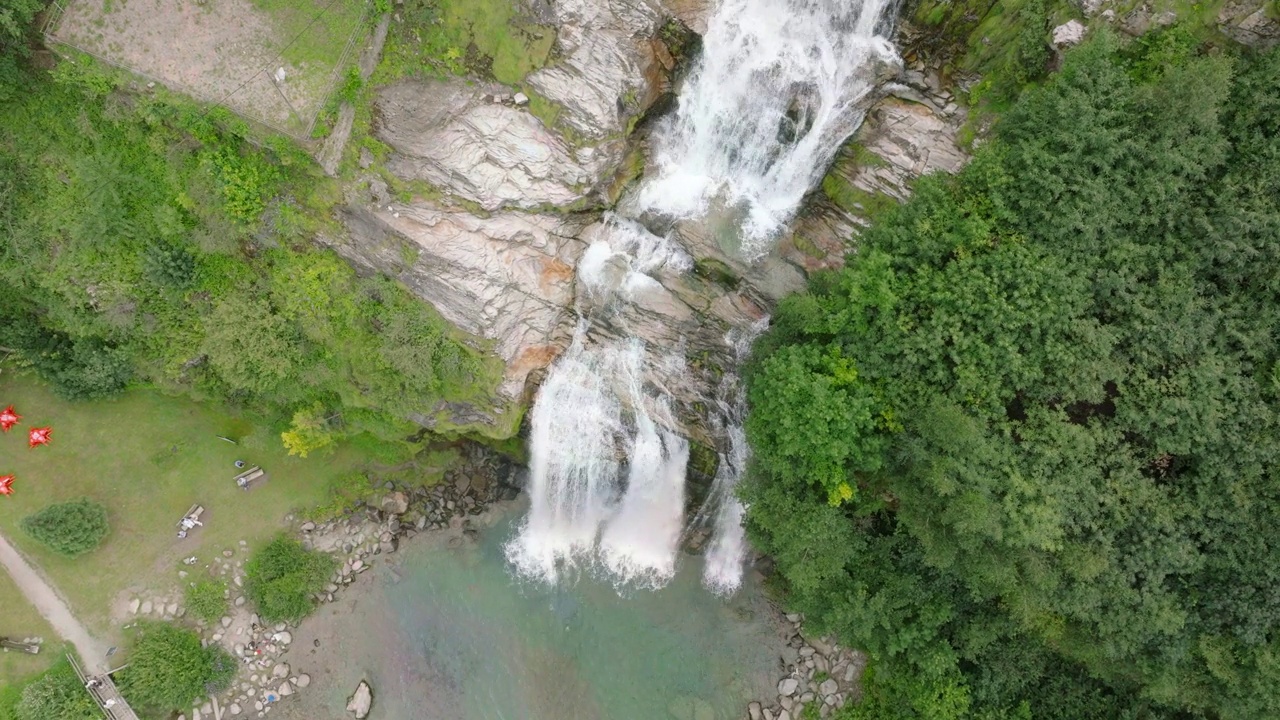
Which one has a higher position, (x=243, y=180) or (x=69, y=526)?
(x=243, y=180)

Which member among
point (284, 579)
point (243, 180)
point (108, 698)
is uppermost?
point (243, 180)

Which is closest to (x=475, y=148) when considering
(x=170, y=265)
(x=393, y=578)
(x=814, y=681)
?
(x=170, y=265)

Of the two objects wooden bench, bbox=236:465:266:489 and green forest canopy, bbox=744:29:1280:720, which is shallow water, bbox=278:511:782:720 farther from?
green forest canopy, bbox=744:29:1280:720

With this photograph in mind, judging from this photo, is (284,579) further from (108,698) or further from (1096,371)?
(1096,371)

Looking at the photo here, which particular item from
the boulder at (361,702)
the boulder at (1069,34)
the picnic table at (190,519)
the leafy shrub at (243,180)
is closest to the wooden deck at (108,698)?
the picnic table at (190,519)

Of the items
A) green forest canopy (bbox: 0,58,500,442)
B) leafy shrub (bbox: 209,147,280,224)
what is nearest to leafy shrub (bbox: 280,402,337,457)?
green forest canopy (bbox: 0,58,500,442)

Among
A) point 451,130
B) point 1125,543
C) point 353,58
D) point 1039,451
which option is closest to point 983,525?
point 1039,451
